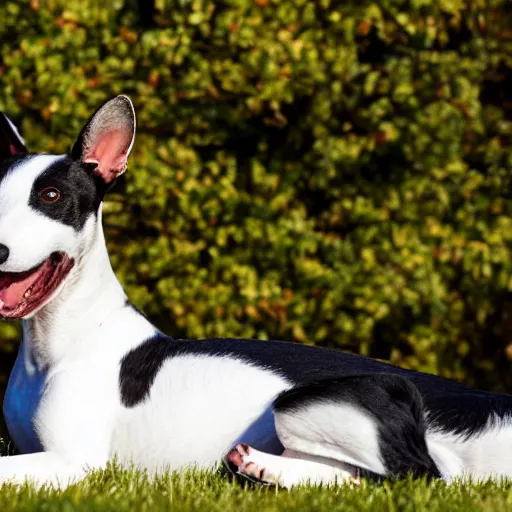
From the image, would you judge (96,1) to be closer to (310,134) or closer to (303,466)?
(310,134)

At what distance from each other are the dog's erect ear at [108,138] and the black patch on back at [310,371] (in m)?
0.76

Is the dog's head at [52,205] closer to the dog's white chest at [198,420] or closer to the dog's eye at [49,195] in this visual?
the dog's eye at [49,195]

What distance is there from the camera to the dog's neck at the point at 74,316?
13.1 ft

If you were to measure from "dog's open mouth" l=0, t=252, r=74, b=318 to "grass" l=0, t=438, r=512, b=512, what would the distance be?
0.68 metres

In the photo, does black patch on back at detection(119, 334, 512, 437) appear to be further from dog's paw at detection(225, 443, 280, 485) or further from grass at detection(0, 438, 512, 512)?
dog's paw at detection(225, 443, 280, 485)

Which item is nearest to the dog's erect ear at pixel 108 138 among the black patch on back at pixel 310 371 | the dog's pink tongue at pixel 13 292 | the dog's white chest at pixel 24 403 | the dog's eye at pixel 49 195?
the dog's eye at pixel 49 195

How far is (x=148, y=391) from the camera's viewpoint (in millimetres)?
3965

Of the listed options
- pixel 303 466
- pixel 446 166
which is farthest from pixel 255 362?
pixel 446 166

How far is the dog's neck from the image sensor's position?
3979 mm

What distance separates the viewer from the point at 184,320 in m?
6.76

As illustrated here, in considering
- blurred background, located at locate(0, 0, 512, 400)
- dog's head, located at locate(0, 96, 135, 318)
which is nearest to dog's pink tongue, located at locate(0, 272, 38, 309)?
dog's head, located at locate(0, 96, 135, 318)

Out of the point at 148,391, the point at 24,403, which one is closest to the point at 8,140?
the point at 24,403

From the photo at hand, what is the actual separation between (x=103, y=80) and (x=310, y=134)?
5.01ft

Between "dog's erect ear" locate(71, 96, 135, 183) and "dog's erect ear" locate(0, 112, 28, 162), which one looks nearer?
"dog's erect ear" locate(71, 96, 135, 183)
